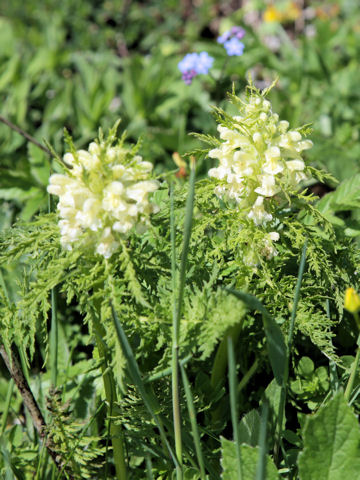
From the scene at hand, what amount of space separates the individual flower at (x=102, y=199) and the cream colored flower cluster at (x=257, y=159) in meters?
0.23

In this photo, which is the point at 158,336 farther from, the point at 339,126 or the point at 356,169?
the point at 339,126

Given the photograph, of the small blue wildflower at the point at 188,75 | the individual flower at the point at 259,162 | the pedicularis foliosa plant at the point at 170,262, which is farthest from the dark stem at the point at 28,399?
the small blue wildflower at the point at 188,75

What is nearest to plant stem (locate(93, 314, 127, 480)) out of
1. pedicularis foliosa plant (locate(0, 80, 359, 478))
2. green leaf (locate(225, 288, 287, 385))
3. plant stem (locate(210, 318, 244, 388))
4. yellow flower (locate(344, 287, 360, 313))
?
pedicularis foliosa plant (locate(0, 80, 359, 478))

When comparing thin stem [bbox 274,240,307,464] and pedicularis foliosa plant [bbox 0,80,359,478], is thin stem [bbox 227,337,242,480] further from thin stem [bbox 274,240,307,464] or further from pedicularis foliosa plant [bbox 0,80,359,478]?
thin stem [bbox 274,240,307,464]

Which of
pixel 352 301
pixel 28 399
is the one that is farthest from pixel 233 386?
pixel 28 399

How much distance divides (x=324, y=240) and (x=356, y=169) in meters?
1.05

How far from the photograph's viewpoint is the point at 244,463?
3.89ft

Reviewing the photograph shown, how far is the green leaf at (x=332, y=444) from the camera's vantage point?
3.85ft

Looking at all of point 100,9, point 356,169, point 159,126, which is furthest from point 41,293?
point 100,9

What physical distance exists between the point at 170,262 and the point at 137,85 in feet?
6.17

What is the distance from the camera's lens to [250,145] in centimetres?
132

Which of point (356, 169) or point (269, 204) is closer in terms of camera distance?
point (269, 204)

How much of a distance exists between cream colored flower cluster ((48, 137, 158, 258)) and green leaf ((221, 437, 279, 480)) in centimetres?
50

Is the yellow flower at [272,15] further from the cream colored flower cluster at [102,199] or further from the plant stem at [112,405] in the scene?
the plant stem at [112,405]
